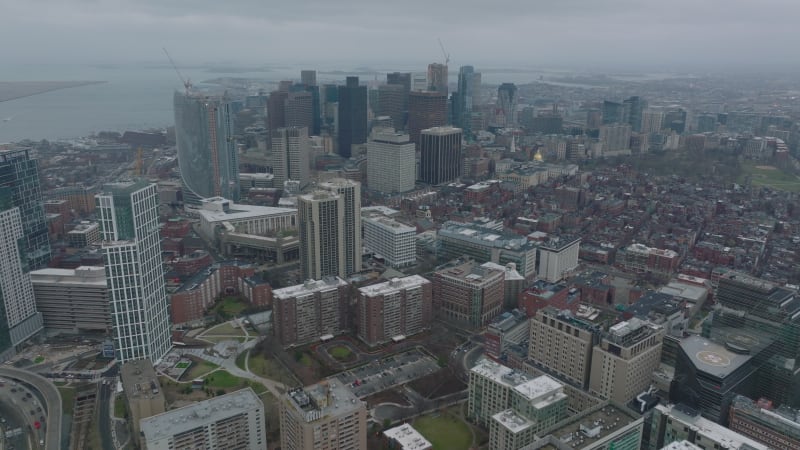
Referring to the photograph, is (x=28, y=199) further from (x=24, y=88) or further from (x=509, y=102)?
(x=509, y=102)

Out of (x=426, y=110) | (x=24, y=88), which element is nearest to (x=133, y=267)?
(x=426, y=110)

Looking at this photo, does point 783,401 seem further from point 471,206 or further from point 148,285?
point 471,206

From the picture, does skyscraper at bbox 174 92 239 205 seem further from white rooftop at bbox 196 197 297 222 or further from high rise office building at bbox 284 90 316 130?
high rise office building at bbox 284 90 316 130

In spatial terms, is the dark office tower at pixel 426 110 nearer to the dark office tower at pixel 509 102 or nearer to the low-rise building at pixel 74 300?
the dark office tower at pixel 509 102

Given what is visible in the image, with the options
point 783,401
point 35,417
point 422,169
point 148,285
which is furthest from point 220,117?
point 783,401

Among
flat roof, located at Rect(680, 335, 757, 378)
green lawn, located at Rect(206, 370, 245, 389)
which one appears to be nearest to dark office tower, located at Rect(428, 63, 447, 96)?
green lawn, located at Rect(206, 370, 245, 389)

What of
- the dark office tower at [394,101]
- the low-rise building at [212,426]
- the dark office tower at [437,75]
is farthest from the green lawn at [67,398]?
the dark office tower at [437,75]
